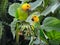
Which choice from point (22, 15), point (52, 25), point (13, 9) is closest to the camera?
point (52, 25)

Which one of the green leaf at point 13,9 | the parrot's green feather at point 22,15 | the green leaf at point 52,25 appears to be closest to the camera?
the green leaf at point 52,25

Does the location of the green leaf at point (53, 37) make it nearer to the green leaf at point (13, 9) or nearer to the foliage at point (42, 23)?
the foliage at point (42, 23)

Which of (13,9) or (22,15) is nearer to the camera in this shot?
(22,15)

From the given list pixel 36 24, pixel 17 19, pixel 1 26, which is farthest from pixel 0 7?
pixel 36 24

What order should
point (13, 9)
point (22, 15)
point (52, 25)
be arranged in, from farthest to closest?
point (13, 9), point (22, 15), point (52, 25)

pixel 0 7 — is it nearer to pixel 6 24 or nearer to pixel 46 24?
pixel 6 24

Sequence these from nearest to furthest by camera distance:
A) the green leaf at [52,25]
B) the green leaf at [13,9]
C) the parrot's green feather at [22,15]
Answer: the green leaf at [52,25] → the parrot's green feather at [22,15] → the green leaf at [13,9]

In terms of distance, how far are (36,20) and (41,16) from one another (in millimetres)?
82

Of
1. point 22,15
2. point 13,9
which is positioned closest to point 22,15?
point 22,15

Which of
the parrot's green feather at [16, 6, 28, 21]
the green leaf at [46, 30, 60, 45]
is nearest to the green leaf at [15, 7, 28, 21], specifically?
the parrot's green feather at [16, 6, 28, 21]

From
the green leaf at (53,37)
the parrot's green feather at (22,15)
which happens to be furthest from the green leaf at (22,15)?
the green leaf at (53,37)

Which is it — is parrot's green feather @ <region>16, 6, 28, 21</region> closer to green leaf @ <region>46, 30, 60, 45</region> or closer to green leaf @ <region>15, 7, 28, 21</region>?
green leaf @ <region>15, 7, 28, 21</region>

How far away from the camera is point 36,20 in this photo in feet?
2.13

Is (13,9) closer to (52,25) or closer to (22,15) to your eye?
(22,15)
